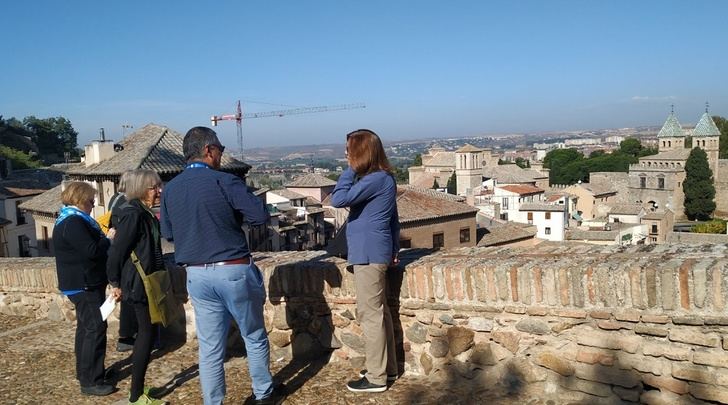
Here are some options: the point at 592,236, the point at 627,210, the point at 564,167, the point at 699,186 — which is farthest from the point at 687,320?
the point at 564,167

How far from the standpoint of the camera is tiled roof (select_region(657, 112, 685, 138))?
92062mm

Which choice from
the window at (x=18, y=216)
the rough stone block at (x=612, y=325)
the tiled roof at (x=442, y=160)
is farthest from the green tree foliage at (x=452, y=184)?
the rough stone block at (x=612, y=325)

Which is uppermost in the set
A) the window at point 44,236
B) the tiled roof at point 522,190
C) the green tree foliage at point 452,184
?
the window at point 44,236

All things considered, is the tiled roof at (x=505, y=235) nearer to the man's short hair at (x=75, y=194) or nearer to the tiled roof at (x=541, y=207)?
the tiled roof at (x=541, y=207)

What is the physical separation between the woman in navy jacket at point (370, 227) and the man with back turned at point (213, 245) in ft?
2.20

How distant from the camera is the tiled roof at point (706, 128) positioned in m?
88.2

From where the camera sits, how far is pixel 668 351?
365 cm

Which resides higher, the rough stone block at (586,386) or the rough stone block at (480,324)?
the rough stone block at (480,324)

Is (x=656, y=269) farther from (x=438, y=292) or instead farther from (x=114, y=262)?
(x=114, y=262)

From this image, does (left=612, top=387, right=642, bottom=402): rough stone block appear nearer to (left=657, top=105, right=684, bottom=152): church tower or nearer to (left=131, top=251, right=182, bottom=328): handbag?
(left=131, top=251, right=182, bottom=328): handbag

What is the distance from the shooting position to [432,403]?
13.5ft

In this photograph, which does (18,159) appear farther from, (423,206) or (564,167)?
(564,167)

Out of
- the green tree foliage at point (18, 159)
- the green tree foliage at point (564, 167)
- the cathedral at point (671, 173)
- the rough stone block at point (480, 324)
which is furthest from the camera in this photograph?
the green tree foliage at point (564, 167)

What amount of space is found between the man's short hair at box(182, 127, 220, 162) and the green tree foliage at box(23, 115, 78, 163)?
85.6 metres
